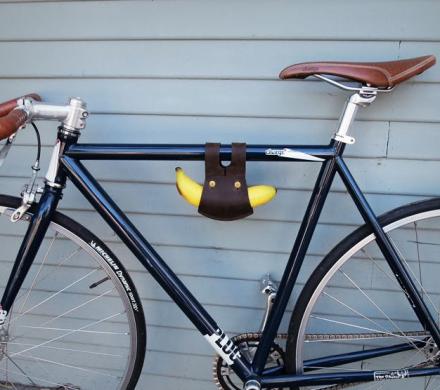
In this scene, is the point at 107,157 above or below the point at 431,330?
above

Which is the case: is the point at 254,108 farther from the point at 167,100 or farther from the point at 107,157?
the point at 107,157

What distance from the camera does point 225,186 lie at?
1597 millimetres

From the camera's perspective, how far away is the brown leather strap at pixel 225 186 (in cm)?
156

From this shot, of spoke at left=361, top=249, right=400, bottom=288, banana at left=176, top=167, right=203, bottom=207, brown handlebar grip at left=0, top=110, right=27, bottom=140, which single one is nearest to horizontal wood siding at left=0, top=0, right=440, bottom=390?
spoke at left=361, top=249, right=400, bottom=288

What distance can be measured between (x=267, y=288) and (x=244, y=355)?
26 centimetres

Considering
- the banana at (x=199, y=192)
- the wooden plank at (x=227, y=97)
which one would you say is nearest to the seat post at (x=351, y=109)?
the wooden plank at (x=227, y=97)

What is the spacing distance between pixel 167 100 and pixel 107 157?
0.39 meters

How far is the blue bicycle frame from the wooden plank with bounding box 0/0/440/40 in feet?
1.57

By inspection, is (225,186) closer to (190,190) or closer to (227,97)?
(190,190)

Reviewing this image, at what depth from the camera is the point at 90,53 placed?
72.5 inches

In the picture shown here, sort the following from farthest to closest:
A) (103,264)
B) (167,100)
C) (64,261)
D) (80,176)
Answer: (64,261) < (167,100) < (103,264) < (80,176)

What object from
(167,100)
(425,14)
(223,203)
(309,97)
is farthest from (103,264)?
(425,14)

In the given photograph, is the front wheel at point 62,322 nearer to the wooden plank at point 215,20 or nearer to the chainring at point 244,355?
the chainring at point 244,355

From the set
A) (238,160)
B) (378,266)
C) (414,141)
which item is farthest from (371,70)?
(378,266)
